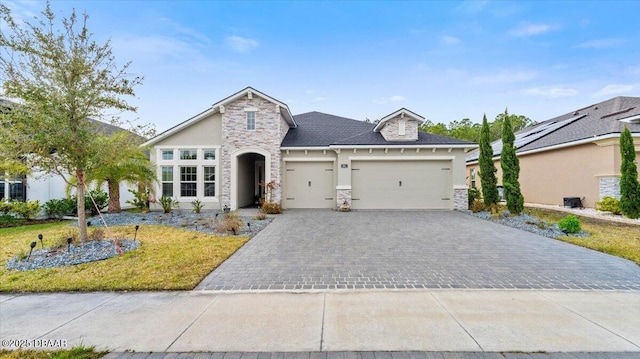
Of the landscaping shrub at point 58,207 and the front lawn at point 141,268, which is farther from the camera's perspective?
the landscaping shrub at point 58,207

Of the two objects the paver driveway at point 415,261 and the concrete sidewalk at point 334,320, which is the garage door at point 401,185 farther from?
the concrete sidewalk at point 334,320

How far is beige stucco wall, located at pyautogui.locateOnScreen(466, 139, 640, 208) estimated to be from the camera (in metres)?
12.3

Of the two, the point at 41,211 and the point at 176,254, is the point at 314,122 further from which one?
the point at 41,211

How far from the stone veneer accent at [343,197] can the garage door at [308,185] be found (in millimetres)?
754

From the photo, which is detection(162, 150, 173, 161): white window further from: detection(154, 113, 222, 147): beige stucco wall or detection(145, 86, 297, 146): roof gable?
detection(145, 86, 297, 146): roof gable

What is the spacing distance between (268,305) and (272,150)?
1030cm

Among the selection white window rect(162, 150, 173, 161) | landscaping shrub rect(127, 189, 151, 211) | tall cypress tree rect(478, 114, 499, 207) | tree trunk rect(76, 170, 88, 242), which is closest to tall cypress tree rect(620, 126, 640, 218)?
tall cypress tree rect(478, 114, 499, 207)

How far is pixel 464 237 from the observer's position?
793 cm

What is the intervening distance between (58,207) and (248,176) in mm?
8712

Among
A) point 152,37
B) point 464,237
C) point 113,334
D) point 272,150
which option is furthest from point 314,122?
point 113,334

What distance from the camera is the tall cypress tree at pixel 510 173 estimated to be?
10930mm

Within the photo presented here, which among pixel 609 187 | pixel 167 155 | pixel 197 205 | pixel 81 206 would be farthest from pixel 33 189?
pixel 609 187

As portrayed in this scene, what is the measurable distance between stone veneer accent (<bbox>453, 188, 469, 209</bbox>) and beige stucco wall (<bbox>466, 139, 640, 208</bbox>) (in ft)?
19.7

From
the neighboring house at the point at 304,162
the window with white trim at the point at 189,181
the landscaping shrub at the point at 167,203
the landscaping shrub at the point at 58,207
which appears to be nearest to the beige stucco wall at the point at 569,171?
the neighboring house at the point at 304,162
